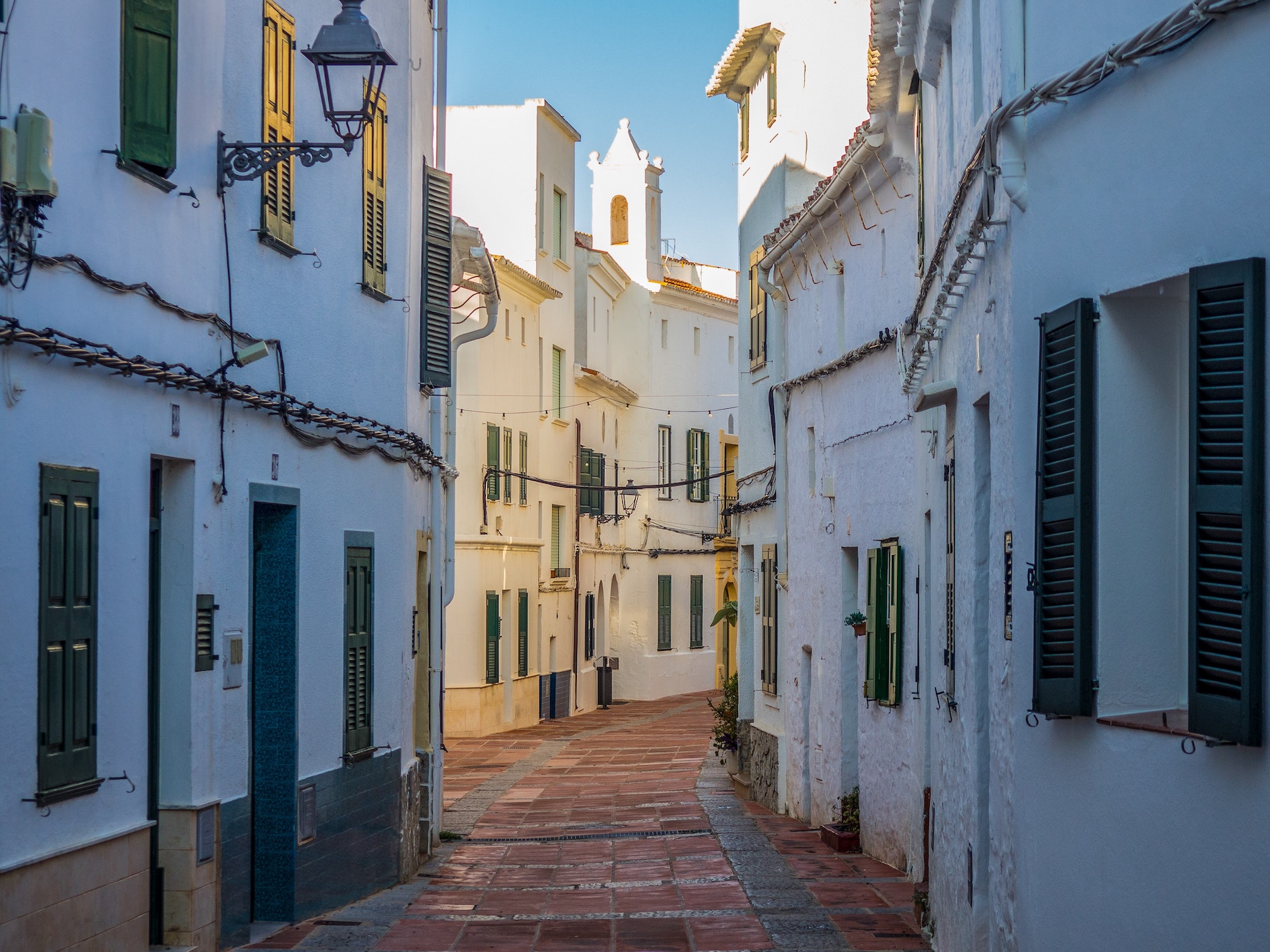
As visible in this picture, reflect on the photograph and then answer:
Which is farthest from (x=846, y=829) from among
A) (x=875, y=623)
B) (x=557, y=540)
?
(x=557, y=540)

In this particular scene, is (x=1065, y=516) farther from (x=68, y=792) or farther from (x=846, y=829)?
(x=846, y=829)

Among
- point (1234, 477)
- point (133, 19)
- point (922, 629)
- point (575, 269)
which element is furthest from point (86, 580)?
point (575, 269)

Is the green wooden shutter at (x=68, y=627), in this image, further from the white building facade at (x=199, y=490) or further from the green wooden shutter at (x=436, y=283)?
the green wooden shutter at (x=436, y=283)

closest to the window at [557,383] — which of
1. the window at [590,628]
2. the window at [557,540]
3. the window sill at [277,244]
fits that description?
the window at [557,540]

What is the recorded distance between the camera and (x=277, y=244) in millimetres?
10602

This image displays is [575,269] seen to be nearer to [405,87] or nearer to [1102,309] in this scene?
[405,87]

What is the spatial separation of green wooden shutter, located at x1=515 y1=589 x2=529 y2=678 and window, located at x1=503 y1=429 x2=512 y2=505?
7.38 feet

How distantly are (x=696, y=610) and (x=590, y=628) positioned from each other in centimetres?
612

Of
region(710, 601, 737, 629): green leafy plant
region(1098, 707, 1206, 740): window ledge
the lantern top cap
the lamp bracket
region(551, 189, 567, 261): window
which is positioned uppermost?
region(551, 189, 567, 261): window

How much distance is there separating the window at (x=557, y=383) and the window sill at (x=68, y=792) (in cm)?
2886

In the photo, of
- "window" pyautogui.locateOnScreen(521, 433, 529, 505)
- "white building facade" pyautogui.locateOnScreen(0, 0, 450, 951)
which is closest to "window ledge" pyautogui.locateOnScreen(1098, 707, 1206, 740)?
"white building facade" pyautogui.locateOnScreen(0, 0, 450, 951)

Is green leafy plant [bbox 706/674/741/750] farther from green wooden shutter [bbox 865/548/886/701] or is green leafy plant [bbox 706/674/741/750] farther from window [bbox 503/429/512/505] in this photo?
window [bbox 503/429/512/505]

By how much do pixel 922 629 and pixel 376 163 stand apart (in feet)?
19.6

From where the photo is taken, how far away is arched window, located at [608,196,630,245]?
45688mm
